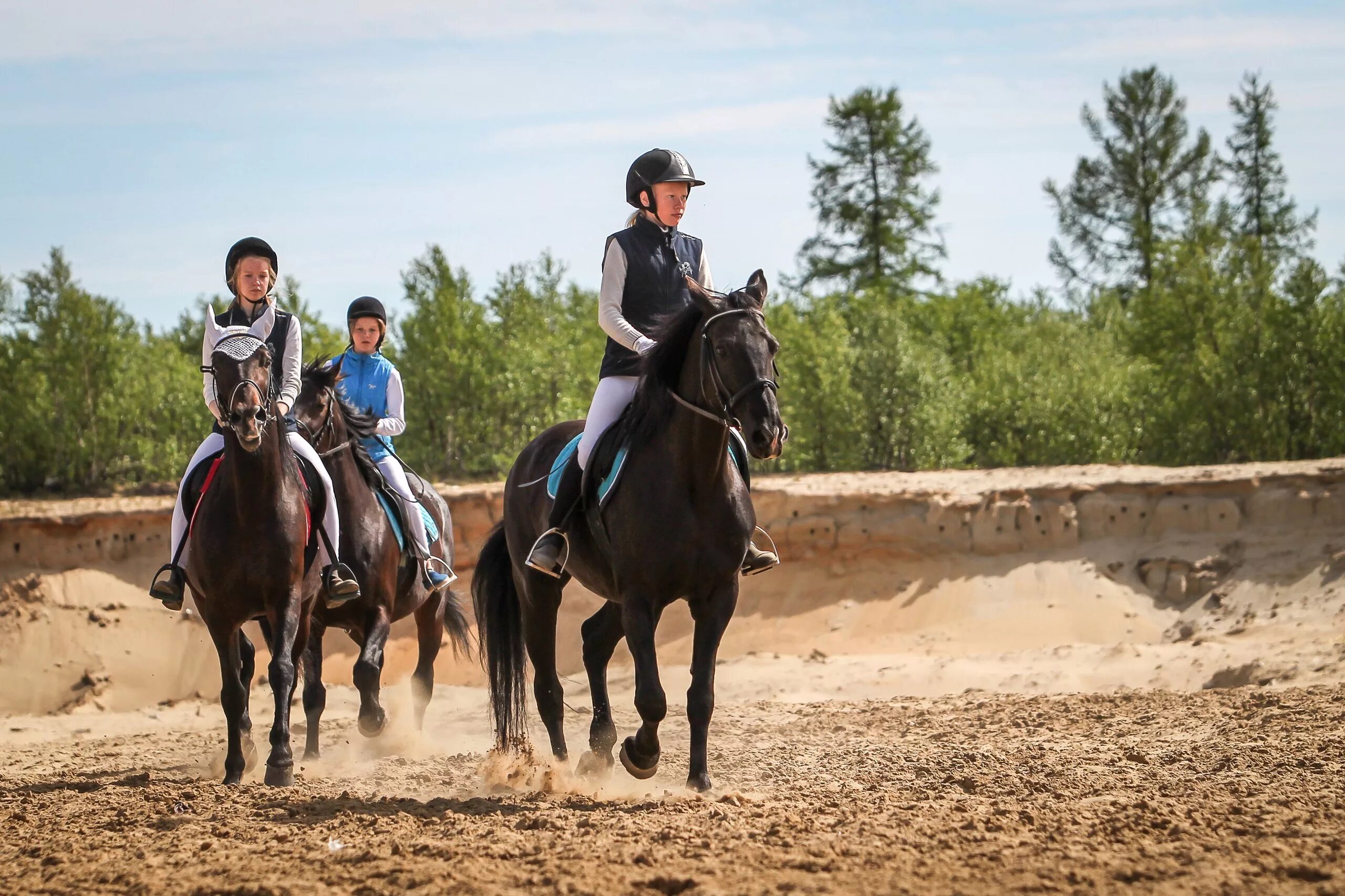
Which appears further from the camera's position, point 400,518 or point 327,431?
point 400,518

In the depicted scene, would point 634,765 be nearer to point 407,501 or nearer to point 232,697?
point 232,697

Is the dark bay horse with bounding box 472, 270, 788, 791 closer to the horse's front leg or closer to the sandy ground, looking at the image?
the sandy ground

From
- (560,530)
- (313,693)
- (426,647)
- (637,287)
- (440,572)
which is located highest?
(637,287)

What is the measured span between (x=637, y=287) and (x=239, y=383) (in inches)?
93.0

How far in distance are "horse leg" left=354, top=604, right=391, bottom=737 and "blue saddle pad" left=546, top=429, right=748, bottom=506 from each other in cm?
248

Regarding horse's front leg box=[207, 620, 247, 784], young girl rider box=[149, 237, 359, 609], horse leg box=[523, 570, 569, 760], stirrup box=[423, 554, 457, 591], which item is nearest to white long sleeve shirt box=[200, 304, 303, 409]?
young girl rider box=[149, 237, 359, 609]

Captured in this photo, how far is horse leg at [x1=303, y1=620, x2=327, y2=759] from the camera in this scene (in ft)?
32.6

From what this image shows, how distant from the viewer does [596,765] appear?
757 centimetres

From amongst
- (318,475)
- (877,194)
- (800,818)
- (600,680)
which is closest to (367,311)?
(318,475)

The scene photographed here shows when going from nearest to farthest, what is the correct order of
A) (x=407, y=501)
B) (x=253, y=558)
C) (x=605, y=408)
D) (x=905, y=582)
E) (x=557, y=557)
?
(x=557, y=557), (x=605, y=408), (x=253, y=558), (x=407, y=501), (x=905, y=582)

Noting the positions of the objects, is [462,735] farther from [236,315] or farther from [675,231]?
[675,231]

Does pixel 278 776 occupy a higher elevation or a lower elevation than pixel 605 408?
lower

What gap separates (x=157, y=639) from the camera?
16.1 metres

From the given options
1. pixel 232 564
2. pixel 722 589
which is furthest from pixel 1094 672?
pixel 232 564
